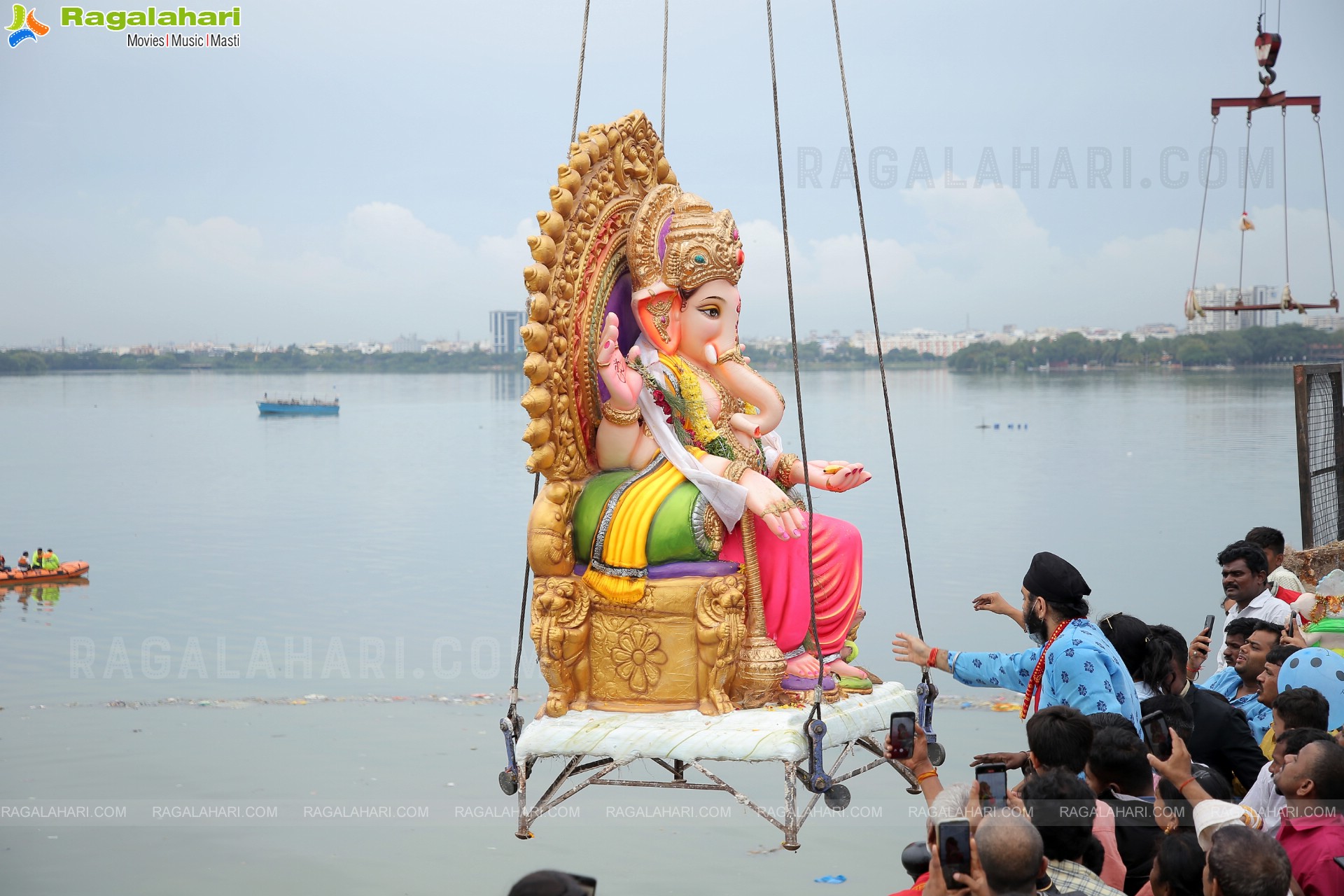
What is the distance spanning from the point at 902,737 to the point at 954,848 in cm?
73

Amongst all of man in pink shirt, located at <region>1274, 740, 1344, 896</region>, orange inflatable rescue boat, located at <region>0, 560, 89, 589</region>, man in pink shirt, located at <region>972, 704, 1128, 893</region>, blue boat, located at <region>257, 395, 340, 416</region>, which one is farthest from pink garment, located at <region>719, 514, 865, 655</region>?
blue boat, located at <region>257, 395, 340, 416</region>

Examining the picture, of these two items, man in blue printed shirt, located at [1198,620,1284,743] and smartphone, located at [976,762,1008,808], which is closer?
smartphone, located at [976,762,1008,808]

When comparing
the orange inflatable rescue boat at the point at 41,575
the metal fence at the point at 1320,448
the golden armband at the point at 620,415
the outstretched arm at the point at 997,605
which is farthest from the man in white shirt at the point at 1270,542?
the orange inflatable rescue boat at the point at 41,575

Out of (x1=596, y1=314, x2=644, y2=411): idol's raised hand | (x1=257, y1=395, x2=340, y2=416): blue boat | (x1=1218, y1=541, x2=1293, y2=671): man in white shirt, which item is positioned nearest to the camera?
(x1=596, y1=314, x2=644, y2=411): idol's raised hand

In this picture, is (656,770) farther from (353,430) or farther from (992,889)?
(353,430)

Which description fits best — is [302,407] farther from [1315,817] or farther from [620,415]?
[1315,817]

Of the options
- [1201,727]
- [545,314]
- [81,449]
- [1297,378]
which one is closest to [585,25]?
[545,314]

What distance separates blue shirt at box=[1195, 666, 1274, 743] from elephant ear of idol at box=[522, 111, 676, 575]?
8.28 feet

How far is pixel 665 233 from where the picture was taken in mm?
5246

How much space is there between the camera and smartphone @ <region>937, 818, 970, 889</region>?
2.73m

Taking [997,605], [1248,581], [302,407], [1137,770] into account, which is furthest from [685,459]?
[302,407]

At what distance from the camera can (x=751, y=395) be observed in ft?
17.7

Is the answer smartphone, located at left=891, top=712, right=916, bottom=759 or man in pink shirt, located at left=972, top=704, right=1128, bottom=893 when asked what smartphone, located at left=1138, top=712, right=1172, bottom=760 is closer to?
man in pink shirt, located at left=972, top=704, right=1128, bottom=893

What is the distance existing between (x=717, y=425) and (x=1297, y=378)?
213 inches
